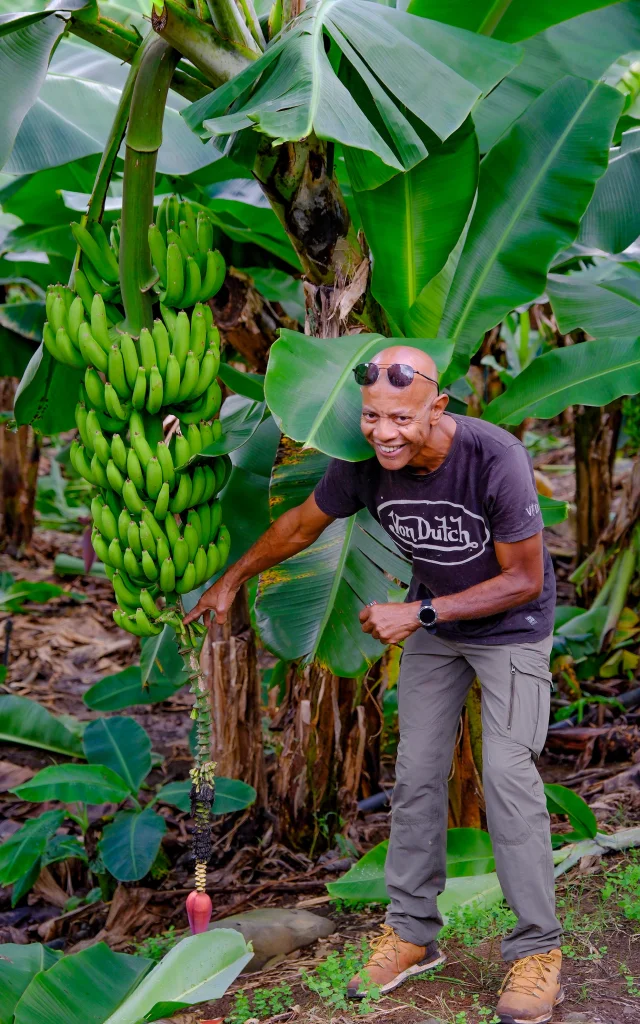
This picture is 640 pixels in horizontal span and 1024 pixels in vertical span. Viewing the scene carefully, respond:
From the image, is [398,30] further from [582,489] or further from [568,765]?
[582,489]

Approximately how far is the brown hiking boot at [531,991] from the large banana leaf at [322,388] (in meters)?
1.25

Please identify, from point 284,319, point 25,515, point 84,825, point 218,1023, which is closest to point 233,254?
point 284,319

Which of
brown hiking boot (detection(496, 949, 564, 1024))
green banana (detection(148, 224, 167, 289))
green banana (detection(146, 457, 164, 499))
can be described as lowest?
brown hiking boot (detection(496, 949, 564, 1024))

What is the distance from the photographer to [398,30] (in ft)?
7.04

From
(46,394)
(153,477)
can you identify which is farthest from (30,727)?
(153,477)

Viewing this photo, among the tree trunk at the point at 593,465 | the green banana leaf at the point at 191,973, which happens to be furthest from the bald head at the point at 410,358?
the tree trunk at the point at 593,465

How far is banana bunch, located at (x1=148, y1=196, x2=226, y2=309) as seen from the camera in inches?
85.4

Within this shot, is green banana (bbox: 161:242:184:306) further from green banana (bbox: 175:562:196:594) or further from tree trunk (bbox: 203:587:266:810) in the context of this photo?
tree trunk (bbox: 203:587:266:810)

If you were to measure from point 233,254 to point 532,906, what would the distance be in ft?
8.53

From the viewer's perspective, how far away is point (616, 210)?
9.97 feet

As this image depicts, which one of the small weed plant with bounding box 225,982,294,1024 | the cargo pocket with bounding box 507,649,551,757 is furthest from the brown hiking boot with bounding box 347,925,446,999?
the cargo pocket with bounding box 507,649,551,757

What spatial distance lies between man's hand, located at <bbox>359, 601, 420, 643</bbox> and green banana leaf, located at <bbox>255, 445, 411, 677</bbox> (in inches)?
20.2

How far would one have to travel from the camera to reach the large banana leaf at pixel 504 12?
2475 millimetres

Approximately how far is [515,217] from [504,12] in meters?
0.54
